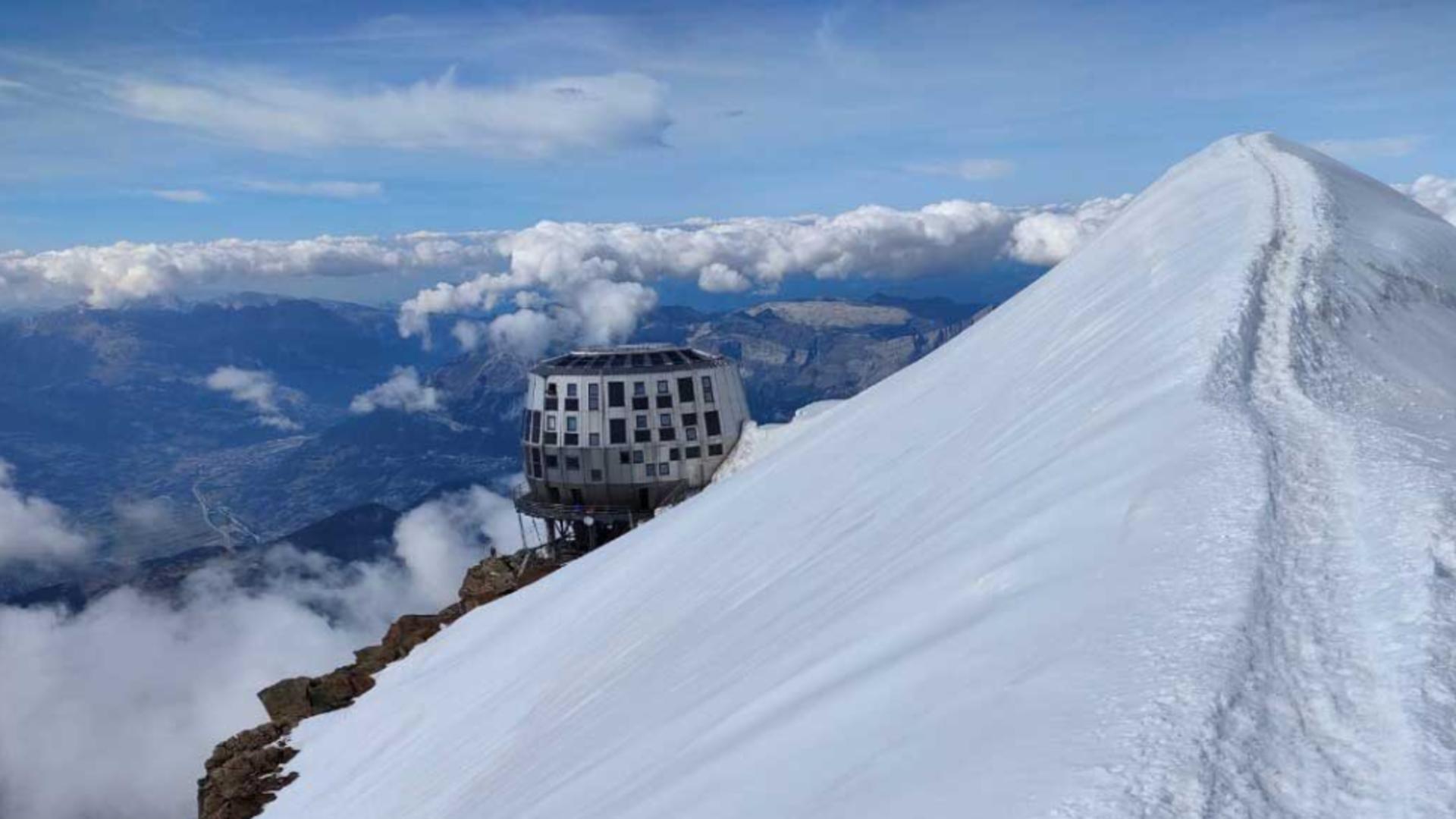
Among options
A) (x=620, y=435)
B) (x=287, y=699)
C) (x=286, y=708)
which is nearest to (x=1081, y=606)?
(x=286, y=708)

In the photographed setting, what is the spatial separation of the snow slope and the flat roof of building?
36.6m

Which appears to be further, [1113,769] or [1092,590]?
[1092,590]

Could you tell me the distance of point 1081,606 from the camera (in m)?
8.05

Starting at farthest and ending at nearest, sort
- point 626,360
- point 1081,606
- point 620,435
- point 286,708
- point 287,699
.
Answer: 1. point 626,360
2. point 620,435
3. point 287,699
4. point 286,708
5. point 1081,606

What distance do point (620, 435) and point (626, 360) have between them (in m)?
4.96

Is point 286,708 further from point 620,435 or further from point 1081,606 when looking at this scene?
point 1081,606

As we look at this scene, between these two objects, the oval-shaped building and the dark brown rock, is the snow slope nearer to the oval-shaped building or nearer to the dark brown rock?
the dark brown rock

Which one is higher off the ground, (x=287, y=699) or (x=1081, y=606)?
(x=1081, y=606)

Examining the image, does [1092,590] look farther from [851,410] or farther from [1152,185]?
[1152,185]

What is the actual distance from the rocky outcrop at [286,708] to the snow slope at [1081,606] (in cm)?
205

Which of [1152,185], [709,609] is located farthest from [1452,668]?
[1152,185]

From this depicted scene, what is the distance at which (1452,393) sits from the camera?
1318 centimetres

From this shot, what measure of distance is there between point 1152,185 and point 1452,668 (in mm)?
34237

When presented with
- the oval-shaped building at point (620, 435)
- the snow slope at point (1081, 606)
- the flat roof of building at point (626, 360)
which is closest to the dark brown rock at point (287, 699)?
the snow slope at point (1081, 606)
